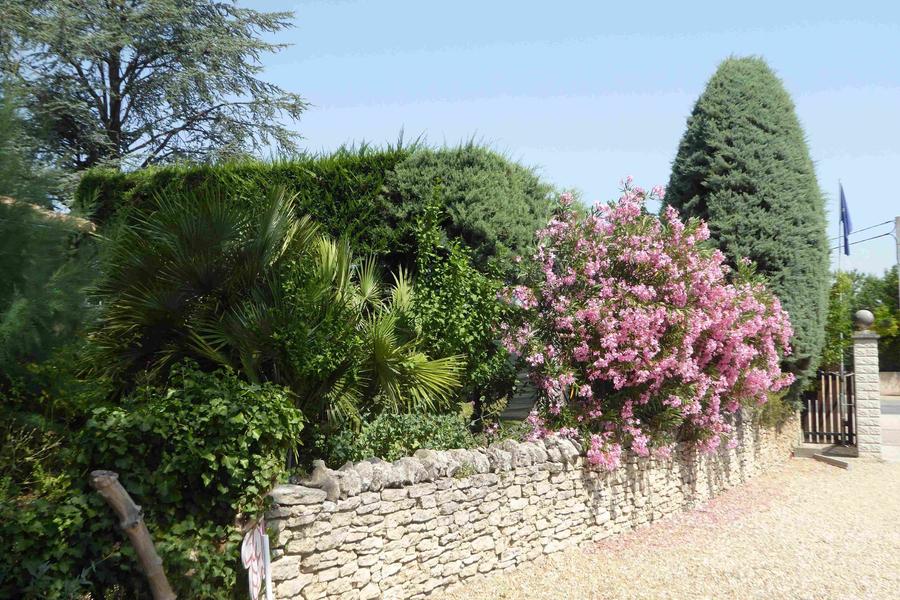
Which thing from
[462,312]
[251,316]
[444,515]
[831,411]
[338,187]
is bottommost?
[444,515]

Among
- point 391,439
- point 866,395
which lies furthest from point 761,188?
point 391,439

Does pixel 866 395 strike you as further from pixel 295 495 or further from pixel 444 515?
pixel 295 495

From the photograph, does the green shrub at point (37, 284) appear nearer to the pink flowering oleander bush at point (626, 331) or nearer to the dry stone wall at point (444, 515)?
the dry stone wall at point (444, 515)

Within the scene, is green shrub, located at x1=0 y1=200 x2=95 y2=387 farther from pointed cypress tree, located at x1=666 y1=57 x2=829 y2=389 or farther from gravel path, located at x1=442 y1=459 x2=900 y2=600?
pointed cypress tree, located at x1=666 y1=57 x2=829 y2=389

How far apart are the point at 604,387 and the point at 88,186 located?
7788 millimetres

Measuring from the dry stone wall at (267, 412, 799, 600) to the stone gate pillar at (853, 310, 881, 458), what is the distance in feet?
22.8

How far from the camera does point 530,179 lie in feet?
35.1

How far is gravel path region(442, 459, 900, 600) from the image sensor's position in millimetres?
7160

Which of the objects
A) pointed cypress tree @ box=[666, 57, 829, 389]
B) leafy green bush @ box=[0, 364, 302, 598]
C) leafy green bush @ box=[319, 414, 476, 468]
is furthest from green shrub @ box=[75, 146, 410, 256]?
pointed cypress tree @ box=[666, 57, 829, 389]

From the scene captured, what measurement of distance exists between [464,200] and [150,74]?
15136 mm

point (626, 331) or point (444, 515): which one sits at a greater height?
point (626, 331)

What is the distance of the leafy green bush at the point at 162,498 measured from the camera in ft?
15.8

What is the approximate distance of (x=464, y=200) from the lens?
9672 millimetres

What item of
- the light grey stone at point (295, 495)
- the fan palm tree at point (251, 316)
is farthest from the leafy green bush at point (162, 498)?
the fan palm tree at point (251, 316)
